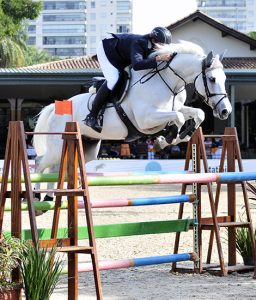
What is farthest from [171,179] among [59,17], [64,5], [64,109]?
[64,5]

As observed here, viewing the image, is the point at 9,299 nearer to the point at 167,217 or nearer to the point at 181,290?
the point at 181,290

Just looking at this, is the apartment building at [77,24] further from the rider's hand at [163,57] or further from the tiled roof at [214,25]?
the rider's hand at [163,57]

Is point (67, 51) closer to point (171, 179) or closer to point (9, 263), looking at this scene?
point (171, 179)

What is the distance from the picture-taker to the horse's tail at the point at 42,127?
9.94 metres

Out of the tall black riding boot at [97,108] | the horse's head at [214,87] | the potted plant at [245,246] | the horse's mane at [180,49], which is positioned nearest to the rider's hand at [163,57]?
the horse's mane at [180,49]

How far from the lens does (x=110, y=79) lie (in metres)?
8.95

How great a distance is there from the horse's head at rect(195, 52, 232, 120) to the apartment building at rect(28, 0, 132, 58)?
171325 millimetres

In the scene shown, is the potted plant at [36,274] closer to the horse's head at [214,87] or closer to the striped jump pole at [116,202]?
the striped jump pole at [116,202]

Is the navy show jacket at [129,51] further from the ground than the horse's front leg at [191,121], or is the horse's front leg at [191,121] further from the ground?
the navy show jacket at [129,51]

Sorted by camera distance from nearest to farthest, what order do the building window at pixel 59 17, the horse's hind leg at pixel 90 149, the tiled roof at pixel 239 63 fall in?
1. the horse's hind leg at pixel 90 149
2. the tiled roof at pixel 239 63
3. the building window at pixel 59 17

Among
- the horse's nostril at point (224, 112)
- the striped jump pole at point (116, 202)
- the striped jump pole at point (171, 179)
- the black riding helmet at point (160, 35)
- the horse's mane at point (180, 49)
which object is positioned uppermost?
the black riding helmet at point (160, 35)

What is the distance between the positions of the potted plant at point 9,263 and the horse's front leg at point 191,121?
368 centimetres

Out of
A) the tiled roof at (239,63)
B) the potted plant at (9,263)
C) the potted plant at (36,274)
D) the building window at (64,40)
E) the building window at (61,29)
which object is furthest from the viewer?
the building window at (61,29)

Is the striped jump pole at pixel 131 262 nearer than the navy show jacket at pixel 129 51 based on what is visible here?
Yes
